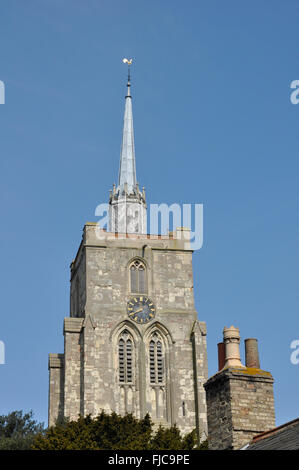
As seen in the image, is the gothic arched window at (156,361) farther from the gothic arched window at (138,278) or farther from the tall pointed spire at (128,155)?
the tall pointed spire at (128,155)

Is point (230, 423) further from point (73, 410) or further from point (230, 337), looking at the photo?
point (73, 410)

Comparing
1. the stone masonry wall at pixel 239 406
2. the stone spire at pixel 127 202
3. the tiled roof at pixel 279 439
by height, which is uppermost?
the stone spire at pixel 127 202

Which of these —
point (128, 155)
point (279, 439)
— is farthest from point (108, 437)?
point (128, 155)

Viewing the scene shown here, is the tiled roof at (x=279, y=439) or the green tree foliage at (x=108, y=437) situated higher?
the green tree foliage at (x=108, y=437)

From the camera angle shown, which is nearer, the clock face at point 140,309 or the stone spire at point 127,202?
the clock face at point 140,309

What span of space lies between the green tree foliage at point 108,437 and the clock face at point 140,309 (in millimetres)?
14058

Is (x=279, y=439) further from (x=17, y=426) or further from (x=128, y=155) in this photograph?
(x=128, y=155)

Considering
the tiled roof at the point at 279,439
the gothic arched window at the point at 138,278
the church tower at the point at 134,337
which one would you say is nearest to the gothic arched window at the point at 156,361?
the church tower at the point at 134,337

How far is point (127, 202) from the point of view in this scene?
77.6 meters

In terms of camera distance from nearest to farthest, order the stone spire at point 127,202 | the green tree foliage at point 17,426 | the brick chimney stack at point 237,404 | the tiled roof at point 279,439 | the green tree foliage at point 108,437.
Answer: the tiled roof at point 279,439 < the brick chimney stack at point 237,404 < the green tree foliage at point 108,437 < the green tree foliage at point 17,426 < the stone spire at point 127,202

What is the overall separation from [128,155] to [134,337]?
70.7 feet

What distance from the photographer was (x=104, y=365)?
6366 centimetres

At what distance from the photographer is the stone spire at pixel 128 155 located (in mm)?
80125

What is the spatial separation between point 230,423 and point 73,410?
4161 centimetres
